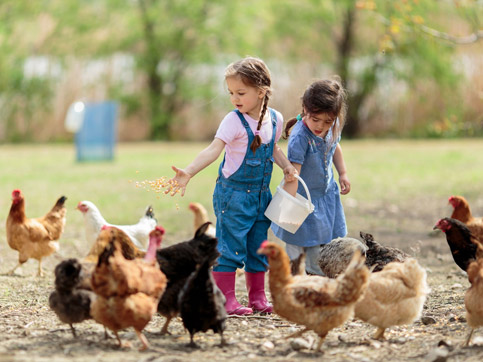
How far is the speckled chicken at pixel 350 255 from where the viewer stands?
5.28 meters

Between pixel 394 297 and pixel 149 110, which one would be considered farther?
pixel 149 110

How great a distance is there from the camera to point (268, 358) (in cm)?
414

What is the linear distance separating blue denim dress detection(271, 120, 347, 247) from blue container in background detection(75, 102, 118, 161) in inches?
490

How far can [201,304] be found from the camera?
170 inches

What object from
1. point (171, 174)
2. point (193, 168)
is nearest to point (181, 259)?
point (193, 168)

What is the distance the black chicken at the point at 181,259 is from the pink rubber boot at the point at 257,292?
95cm

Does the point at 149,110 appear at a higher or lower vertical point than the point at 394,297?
higher

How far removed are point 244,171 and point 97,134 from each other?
12.8 metres

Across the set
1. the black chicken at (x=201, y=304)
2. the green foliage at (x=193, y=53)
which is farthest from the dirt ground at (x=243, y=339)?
the green foliage at (x=193, y=53)

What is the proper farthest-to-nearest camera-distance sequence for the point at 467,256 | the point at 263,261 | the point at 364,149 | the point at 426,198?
the point at 364,149, the point at 426,198, the point at 263,261, the point at 467,256

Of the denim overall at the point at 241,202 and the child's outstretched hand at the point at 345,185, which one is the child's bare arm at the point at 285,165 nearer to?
the denim overall at the point at 241,202

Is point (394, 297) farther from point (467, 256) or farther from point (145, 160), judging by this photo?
point (145, 160)

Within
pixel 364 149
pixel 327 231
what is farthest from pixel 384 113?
pixel 327 231

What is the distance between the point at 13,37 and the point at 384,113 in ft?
40.0
